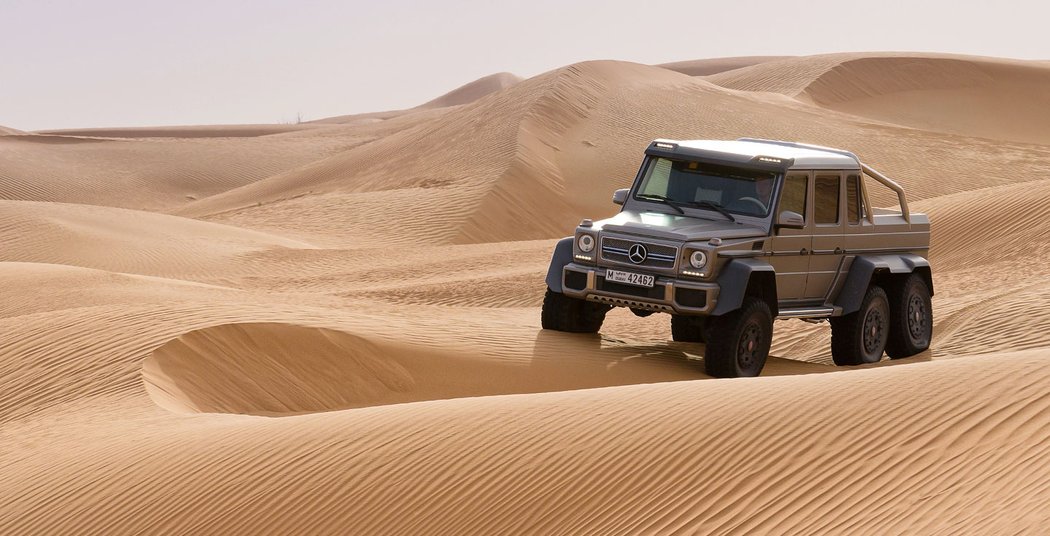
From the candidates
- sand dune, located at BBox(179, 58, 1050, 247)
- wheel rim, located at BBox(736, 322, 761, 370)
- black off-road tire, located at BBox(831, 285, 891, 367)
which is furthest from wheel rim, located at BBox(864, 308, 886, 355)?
sand dune, located at BBox(179, 58, 1050, 247)

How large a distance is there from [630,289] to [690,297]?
1.95 ft

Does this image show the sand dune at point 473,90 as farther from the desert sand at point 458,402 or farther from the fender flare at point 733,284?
the fender flare at point 733,284

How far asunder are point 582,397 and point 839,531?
289cm

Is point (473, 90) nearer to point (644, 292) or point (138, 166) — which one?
point (138, 166)

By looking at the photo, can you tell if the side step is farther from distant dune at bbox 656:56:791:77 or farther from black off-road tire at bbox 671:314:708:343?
distant dune at bbox 656:56:791:77

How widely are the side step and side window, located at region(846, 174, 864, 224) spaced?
93 centimetres

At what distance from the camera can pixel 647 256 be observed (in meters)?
12.8

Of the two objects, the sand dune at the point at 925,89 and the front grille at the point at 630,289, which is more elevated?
the sand dune at the point at 925,89

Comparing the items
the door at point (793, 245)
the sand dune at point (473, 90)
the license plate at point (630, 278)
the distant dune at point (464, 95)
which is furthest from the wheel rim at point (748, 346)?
the sand dune at point (473, 90)

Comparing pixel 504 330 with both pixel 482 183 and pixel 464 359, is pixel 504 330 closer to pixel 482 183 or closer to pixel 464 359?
pixel 464 359

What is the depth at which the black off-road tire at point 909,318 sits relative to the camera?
47.5 ft

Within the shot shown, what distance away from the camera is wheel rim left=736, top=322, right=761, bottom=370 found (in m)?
12.8

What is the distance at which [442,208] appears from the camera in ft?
111

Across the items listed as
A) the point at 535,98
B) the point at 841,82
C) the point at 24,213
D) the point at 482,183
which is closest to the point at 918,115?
the point at 841,82
